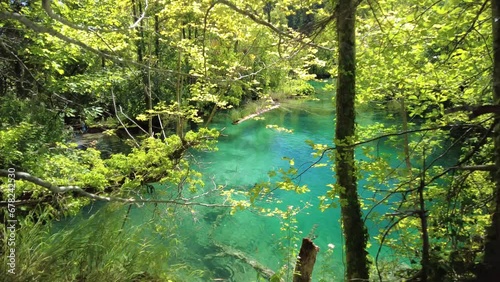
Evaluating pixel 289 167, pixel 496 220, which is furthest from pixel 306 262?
pixel 496 220

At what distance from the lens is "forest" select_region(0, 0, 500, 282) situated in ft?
5.59

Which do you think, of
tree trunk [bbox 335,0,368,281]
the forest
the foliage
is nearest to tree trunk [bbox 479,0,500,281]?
the forest

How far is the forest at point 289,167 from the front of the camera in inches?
67.1

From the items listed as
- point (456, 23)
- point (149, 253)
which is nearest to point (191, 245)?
point (149, 253)

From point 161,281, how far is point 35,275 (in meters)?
1.27

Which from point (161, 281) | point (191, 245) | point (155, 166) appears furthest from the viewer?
point (191, 245)

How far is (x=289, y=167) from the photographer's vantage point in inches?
213

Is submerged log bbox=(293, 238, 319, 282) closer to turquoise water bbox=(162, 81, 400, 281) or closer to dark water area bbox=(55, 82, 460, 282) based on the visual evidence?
dark water area bbox=(55, 82, 460, 282)

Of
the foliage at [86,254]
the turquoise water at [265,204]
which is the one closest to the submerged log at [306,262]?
the turquoise water at [265,204]

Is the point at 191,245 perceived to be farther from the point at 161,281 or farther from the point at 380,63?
the point at 380,63

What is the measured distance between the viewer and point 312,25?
2.54m

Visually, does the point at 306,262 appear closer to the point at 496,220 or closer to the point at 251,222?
the point at 496,220

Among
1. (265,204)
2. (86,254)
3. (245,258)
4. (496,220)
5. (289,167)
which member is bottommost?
(245,258)

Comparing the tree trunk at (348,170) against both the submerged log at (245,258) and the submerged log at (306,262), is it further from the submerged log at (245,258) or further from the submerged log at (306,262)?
the submerged log at (245,258)
